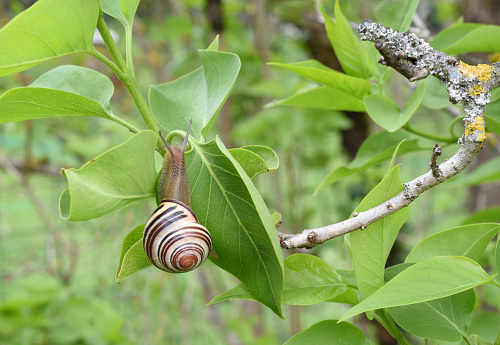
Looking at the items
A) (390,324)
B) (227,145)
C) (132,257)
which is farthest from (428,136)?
(227,145)

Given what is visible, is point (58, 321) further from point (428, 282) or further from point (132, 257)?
point (428, 282)

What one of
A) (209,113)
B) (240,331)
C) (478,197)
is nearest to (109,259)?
(240,331)

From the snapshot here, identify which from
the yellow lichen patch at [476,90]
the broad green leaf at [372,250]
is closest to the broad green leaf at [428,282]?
the broad green leaf at [372,250]

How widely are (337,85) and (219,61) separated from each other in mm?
129

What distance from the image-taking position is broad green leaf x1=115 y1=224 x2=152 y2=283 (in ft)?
1.33

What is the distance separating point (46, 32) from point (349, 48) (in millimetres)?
304

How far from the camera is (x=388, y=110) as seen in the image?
491 mm

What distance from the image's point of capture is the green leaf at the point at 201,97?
454 millimetres

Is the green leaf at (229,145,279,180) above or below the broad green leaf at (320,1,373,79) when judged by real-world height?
below

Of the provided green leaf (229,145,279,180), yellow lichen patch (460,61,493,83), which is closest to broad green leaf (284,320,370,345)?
green leaf (229,145,279,180)

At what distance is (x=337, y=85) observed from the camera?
1.64ft

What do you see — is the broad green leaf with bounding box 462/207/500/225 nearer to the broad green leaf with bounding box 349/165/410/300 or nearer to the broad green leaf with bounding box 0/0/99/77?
the broad green leaf with bounding box 349/165/410/300

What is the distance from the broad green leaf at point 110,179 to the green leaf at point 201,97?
90 millimetres

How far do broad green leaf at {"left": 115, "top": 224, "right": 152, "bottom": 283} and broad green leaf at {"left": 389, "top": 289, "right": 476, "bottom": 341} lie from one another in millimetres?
218
